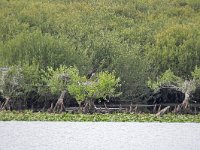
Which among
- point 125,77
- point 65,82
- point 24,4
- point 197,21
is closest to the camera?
point 65,82

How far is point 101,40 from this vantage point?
61438 millimetres

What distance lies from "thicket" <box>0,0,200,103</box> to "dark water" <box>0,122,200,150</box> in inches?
759

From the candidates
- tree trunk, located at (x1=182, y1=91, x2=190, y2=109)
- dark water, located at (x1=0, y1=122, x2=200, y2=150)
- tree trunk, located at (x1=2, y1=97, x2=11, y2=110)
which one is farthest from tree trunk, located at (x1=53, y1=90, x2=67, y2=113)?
dark water, located at (x1=0, y1=122, x2=200, y2=150)

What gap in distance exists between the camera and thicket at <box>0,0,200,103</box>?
177 feet

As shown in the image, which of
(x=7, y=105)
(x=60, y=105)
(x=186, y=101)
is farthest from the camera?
(x=7, y=105)

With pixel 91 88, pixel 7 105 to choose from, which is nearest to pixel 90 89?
pixel 91 88

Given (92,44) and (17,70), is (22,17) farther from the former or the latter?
(17,70)

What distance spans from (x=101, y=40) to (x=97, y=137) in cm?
3482

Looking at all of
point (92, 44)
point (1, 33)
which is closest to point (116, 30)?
point (92, 44)

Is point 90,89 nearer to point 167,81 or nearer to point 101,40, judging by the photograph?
point 167,81

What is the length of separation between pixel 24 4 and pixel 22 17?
36.5ft

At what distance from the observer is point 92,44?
62.0 meters

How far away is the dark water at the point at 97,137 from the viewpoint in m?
23.9

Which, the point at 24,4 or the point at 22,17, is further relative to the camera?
the point at 24,4
